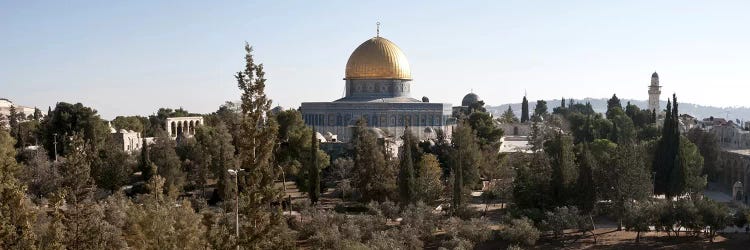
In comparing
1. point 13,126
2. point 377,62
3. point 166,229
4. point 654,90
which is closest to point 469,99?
point 654,90

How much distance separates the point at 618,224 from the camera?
30.3 meters

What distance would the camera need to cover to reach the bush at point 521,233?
2588 centimetres

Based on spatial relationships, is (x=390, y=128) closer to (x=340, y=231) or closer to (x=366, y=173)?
(x=366, y=173)

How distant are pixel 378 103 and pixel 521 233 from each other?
34.9 metres

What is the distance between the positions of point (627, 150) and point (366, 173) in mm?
11709

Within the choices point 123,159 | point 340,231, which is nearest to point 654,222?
point 340,231

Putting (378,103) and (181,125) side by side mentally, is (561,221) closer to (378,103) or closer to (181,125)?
(378,103)

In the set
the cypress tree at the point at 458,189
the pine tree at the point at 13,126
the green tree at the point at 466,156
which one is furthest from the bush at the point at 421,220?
the pine tree at the point at 13,126

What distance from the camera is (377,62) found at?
→ 204 ft

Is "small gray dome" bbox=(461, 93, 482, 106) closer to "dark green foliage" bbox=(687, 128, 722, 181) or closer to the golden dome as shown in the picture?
the golden dome

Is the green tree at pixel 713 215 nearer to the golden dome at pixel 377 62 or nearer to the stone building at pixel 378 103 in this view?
the stone building at pixel 378 103

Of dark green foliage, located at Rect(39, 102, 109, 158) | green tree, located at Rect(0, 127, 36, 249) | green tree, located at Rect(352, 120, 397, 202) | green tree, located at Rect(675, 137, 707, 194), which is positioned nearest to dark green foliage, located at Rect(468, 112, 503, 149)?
green tree, located at Rect(675, 137, 707, 194)

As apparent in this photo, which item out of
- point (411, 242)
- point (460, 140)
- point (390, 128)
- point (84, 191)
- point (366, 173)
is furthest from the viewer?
point (390, 128)

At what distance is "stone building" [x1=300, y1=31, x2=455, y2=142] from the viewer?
6041 centimetres
